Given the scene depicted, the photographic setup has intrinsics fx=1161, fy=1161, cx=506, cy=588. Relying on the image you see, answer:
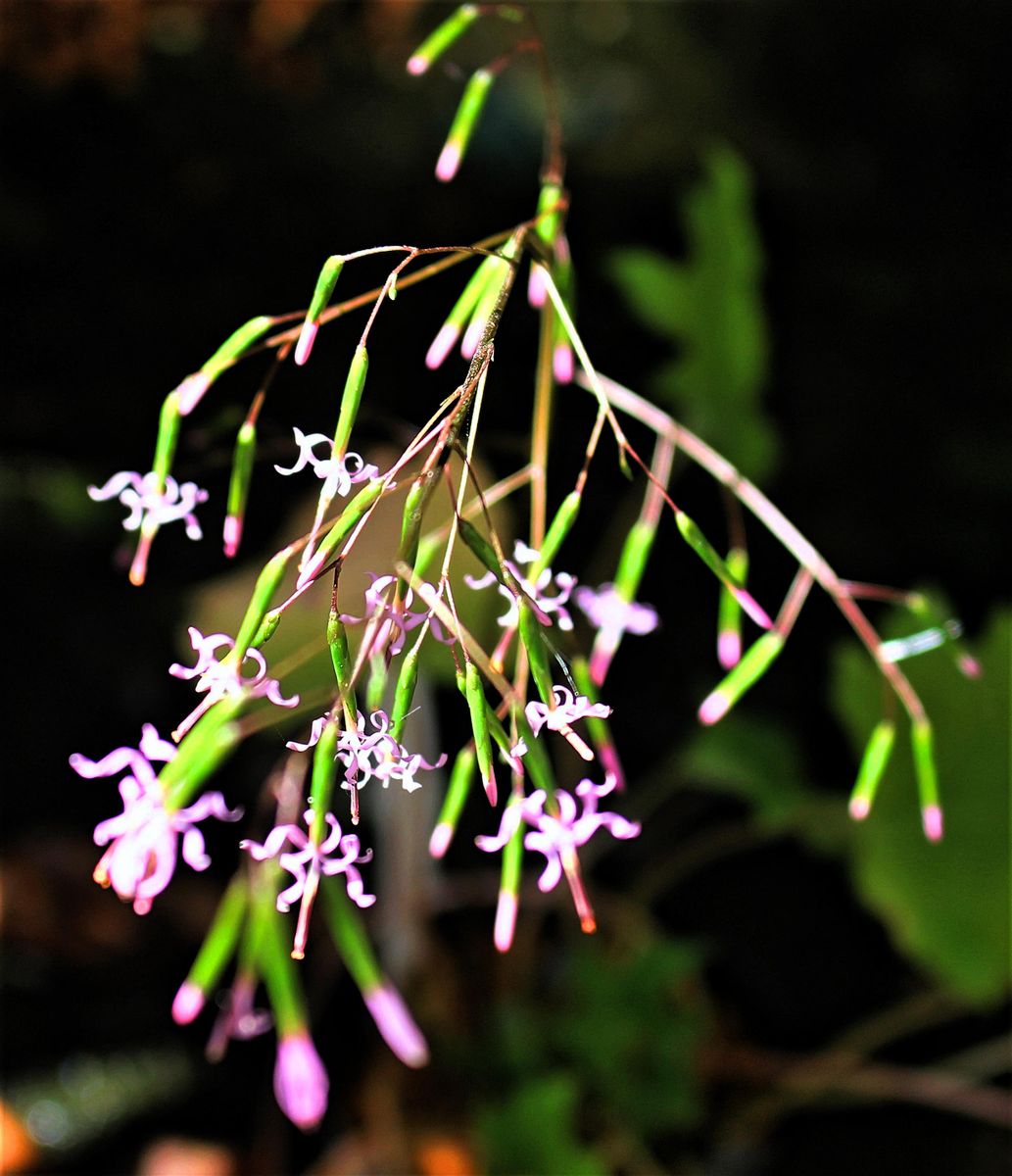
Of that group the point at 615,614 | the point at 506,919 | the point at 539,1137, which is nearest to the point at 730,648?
the point at 615,614

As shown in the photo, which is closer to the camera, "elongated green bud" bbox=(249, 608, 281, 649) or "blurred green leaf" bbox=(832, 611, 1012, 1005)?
"elongated green bud" bbox=(249, 608, 281, 649)

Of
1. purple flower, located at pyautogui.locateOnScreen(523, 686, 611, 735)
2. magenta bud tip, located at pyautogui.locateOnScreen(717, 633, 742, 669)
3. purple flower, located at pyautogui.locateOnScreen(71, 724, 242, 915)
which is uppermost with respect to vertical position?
purple flower, located at pyautogui.locateOnScreen(523, 686, 611, 735)

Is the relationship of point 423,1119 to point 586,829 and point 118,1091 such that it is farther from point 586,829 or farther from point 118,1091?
point 586,829

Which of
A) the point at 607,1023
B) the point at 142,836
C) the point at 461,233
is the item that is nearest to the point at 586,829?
the point at 142,836

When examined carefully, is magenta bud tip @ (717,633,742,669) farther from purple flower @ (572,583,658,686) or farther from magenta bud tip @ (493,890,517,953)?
magenta bud tip @ (493,890,517,953)

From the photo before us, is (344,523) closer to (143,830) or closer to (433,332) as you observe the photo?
(143,830)

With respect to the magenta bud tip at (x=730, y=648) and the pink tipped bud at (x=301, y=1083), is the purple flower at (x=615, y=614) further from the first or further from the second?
the pink tipped bud at (x=301, y=1083)

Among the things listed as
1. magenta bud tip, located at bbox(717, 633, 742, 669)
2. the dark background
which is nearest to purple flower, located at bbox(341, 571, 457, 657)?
magenta bud tip, located at bbox(717, 633, 742, 669)
